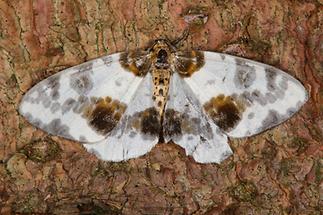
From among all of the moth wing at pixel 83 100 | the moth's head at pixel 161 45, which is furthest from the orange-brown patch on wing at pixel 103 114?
the moth's head at pixel 161 45

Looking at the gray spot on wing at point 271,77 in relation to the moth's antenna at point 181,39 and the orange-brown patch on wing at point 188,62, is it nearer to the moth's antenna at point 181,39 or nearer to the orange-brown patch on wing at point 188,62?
the orange-brown patch on wing at point 188,62

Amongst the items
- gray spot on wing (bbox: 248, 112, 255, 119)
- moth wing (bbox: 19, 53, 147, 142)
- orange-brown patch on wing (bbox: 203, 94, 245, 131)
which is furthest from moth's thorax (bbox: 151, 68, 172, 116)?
gray spot on wing (bbox: 248, 112, 255, 119)

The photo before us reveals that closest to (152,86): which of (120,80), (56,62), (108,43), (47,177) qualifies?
(120,80)

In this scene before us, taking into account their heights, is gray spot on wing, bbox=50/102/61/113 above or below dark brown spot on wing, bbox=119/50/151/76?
below

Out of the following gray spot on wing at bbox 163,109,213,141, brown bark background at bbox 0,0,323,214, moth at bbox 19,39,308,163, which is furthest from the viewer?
gray spot on wing at bbox 163,109,213,141

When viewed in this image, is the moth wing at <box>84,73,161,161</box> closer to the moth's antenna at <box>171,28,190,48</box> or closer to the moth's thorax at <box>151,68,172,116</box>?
the moth's thorax at <box>151,68,172,116</box>
